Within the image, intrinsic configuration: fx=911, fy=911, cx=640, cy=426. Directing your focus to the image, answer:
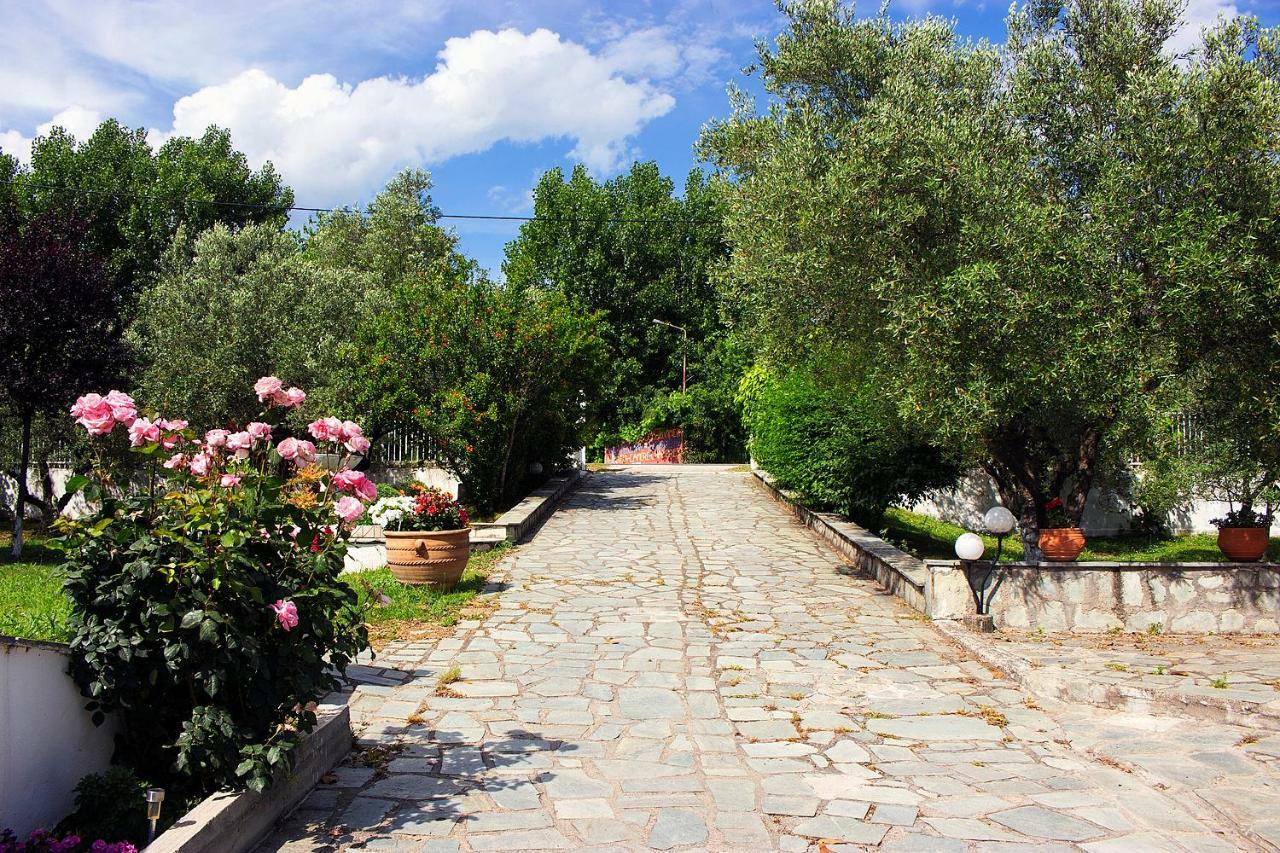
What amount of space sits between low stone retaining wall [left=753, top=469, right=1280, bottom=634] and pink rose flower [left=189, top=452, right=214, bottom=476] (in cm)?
618

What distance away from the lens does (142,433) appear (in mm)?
3908

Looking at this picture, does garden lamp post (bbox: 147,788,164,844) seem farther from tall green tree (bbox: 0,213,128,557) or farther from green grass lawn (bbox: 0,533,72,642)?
tall green tree (bbox: 0,213,128,557)

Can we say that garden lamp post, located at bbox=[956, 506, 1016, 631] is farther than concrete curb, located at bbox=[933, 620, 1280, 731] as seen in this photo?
Yes

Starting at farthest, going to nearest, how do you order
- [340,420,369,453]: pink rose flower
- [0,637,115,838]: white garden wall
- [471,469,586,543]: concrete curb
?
[471,469,586,543]: concrete curb < [340,420,369,453]: pink rose flower < [0,637,115,838]: white garden wall

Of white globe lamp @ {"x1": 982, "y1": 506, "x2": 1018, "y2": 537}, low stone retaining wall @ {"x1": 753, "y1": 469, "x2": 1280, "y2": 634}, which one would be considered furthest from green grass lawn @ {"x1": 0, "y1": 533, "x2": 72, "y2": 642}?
low stone retaining wall @ {"x1": 753, "y1": 469, "x2": 1280, "y2": 634}

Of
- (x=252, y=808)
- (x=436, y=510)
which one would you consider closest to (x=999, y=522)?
(x=436, y=510)

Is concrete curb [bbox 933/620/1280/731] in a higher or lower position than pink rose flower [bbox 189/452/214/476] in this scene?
lower

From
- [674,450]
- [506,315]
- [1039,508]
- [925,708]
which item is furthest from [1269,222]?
[674,450]

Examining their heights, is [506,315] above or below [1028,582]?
above

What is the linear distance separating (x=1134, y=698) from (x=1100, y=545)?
409 inches

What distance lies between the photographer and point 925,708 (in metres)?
5.72

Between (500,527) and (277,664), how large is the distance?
831 cm

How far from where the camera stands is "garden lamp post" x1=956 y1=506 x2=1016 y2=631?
7.59 meters

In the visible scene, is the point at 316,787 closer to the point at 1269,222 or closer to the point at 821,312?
the point at 821,312
